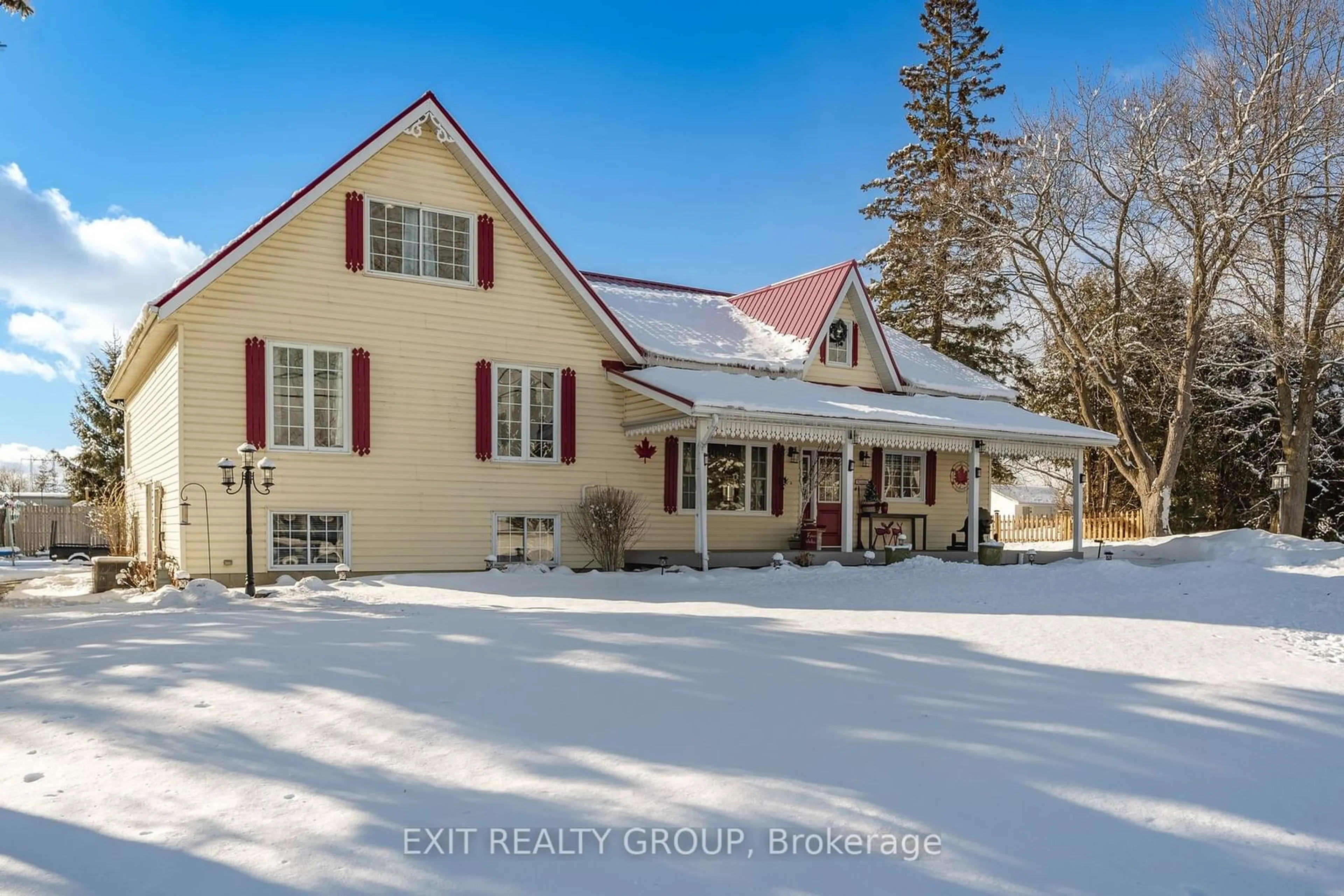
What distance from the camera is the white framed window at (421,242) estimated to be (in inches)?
562

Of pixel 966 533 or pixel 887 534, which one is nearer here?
pixel 887 534

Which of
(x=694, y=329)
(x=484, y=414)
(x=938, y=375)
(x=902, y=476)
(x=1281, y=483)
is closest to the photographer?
(x=484, y=414)

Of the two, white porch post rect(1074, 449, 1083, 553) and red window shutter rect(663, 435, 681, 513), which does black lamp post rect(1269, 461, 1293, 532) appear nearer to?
white porch post rect(1074, 449, 1083, 553)

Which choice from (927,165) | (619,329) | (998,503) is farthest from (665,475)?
(998,503)

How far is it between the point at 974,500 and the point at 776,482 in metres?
3.52

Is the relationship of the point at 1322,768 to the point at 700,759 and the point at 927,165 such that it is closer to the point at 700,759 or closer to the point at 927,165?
the point at 700,759

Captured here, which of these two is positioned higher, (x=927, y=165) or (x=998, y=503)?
(x=927, y=165)

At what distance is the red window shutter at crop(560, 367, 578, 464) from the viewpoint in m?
15.6


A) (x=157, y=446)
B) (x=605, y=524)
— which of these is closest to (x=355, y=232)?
(x=157, y=446)

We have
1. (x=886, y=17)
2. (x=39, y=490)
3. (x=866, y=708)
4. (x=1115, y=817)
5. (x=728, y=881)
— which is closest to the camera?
(x=728, y=881)

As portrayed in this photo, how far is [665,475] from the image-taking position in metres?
16.5

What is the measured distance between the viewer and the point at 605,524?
1514cm

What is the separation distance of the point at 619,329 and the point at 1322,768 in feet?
40.5

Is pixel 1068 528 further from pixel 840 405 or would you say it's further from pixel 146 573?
pixel 146 573
